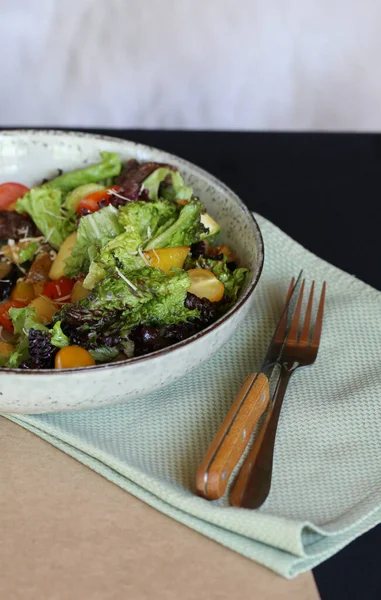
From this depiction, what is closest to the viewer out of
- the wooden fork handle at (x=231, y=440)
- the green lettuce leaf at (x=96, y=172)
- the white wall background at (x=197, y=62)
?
the wooden fork handle at (x=231, y=440)

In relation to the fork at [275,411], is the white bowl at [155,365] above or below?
above

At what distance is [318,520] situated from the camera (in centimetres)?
128

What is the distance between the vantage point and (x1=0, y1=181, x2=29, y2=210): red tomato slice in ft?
6.73

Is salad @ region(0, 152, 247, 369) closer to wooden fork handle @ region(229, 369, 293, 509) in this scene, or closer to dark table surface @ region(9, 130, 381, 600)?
wooden fork handle @ region(229, 369, 293, 509)

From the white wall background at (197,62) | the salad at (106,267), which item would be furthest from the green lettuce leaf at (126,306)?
the white wall background at (197,62)

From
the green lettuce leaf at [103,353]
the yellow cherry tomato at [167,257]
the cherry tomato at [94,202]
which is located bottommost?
the green lettuce leaf at [103,353]

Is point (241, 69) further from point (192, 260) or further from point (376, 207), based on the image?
point (192, 260)

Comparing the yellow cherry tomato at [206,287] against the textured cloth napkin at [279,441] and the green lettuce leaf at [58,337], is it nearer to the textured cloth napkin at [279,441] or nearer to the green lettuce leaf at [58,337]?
the textured cloth napkin at [279,441]

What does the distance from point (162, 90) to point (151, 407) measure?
9.40ft

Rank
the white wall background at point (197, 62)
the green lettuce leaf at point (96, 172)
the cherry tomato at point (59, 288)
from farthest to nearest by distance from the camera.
Answer: the white wall background at point (197, 62)
the green lettuce leaf at point (96, 172)
the cherry tomato at point (59, 288)

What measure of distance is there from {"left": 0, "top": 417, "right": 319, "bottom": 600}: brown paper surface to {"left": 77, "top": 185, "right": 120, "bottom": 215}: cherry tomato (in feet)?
2.37

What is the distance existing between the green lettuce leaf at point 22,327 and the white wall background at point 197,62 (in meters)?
2.72

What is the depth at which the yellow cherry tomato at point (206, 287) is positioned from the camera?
160 centimetres

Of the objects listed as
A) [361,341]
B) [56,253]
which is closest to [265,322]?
[361,341]
